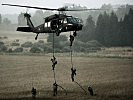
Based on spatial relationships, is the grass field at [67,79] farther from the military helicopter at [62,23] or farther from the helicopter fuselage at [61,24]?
the military helicopter at [62,23]

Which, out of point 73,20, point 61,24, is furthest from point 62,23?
point 73,20

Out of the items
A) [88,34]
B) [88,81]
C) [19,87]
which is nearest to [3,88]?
[19,87]

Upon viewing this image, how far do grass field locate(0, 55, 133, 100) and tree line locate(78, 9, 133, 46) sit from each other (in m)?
41.4

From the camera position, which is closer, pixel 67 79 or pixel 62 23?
pixel 62 23

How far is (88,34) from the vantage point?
123062 millimetres

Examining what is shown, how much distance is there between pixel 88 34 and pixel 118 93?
88.0 meters

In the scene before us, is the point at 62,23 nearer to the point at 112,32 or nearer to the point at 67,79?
the point at 67,79

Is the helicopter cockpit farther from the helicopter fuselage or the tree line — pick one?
the tree line

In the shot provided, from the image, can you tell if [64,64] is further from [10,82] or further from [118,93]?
[118,93]

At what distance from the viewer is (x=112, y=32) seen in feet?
371

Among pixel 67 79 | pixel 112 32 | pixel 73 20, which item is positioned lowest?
pixel 67 79

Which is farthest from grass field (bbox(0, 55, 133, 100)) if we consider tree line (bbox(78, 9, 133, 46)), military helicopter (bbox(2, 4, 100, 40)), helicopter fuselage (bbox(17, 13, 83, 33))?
tree line (bbox(78, 9, 133, 46))

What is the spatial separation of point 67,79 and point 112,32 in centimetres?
6753

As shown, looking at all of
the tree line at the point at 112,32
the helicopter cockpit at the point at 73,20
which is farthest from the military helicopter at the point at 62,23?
the tree line at the point at 112,32
